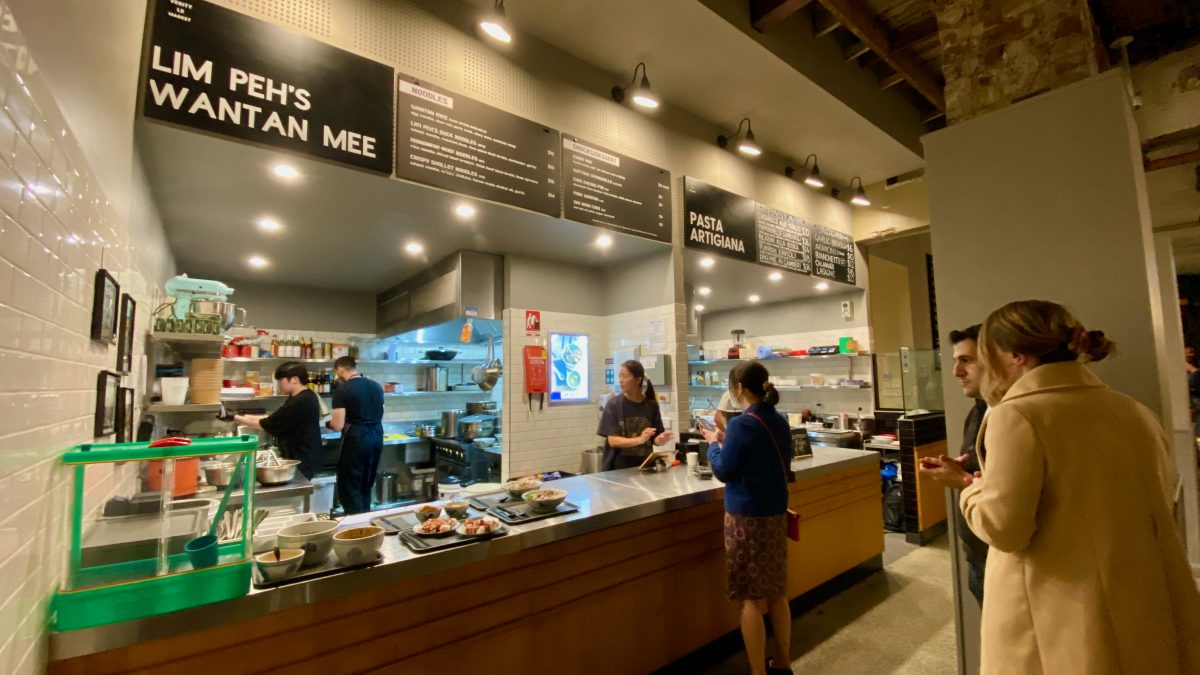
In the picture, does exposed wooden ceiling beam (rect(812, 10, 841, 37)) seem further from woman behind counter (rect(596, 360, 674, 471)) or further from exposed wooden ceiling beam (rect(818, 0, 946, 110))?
woman behind counter (rect(596, 360, 674, 471))

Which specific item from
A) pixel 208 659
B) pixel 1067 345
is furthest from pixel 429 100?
pixel 1067 345

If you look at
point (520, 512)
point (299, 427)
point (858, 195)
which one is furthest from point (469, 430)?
point (858, 195)

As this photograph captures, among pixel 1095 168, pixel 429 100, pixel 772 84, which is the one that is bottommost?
pixel 1095 168

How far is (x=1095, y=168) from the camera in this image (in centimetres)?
207

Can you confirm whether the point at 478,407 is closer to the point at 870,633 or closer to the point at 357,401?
the point at 357,401

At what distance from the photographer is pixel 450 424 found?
607 centimetres

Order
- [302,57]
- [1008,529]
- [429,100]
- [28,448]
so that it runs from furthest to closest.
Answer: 1. [429,100]
2. [302,57]
3. [1008,529]
4. [28,448]

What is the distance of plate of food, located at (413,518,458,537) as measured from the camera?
1.97 meters

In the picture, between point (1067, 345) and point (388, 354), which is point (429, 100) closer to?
point (1067, 345)

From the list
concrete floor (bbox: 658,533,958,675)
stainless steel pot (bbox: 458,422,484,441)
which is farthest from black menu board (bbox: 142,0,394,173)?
stainless steel pot (bbox: 458,422,484,441)

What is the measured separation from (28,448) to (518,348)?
3.46 m

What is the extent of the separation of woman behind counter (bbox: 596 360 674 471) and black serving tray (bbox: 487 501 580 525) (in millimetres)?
1091

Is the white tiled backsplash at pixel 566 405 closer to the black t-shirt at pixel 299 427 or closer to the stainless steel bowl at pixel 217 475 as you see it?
the black t-shirt at pixel 299 427

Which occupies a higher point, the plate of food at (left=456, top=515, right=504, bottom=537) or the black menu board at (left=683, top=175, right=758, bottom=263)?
the black menu board at (left=683, top=175, right=758, bottom=263)
